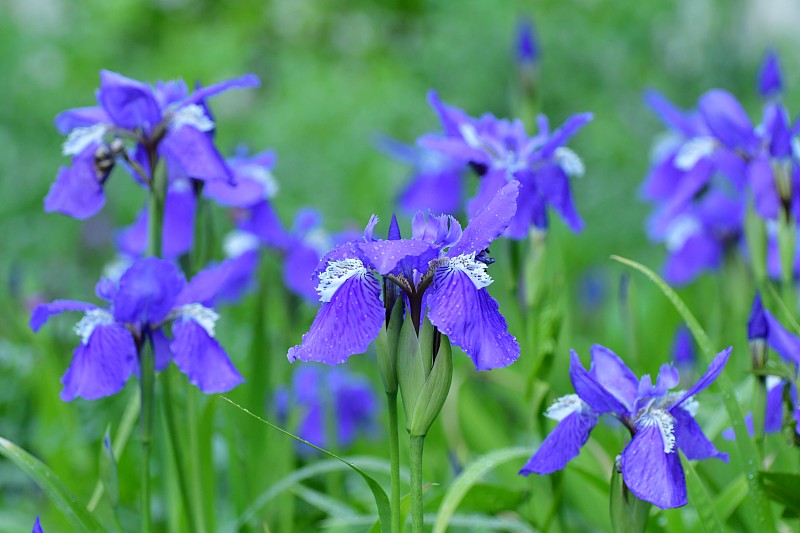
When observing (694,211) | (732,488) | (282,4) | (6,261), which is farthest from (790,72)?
Result: (282,4)

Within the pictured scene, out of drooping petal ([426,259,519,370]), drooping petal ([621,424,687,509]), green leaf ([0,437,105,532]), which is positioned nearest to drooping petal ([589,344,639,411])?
drooping petal ([621,424,687,509])

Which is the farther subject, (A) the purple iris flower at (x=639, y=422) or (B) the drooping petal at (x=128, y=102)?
(B) the drooping petal at (x=128, y=102)

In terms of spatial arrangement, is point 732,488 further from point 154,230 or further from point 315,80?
point 315,80

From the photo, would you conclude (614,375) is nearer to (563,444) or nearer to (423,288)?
(563,444)

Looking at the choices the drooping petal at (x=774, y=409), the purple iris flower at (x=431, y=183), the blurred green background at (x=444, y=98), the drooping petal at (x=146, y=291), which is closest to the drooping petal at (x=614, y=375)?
the drooping petal at (x=774, y=409)

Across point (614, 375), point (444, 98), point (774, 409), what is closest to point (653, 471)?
point (614, 375)

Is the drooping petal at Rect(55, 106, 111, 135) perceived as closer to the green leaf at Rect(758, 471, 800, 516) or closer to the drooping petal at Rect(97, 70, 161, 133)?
the drooping petal at Rect(97, 70, 161, 133)

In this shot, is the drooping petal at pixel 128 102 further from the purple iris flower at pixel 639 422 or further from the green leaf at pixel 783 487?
the green leaf at pixel 783 487
